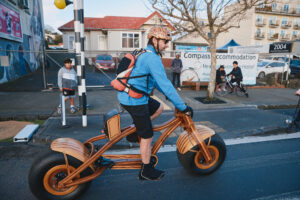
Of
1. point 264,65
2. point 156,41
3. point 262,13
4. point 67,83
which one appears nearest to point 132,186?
point 156,41

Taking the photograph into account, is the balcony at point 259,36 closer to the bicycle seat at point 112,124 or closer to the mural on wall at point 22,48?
the mural on wall at point 22,48

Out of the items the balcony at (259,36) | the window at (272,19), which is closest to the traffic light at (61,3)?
the balcony at (259,36)

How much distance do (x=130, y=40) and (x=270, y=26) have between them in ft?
118

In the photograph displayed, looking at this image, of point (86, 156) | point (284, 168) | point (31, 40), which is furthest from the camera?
point (31, 40)

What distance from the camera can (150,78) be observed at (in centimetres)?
276

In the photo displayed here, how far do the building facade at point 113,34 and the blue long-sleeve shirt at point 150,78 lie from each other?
→ 24.6 m

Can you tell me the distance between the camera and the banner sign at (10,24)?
11.6 metres

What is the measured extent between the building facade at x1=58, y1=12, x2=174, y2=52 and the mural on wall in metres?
5.60

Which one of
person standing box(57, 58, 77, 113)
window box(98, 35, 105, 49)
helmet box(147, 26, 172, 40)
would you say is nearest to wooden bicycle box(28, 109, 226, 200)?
helmet box(147, 26, 172, 40)

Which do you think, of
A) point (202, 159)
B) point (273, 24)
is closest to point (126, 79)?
point (202, 159)

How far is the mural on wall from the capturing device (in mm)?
12086

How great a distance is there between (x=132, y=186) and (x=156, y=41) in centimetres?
208

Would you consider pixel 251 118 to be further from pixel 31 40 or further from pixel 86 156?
pixel 31 40

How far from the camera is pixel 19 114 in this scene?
6348mm
